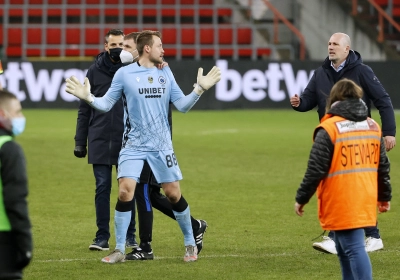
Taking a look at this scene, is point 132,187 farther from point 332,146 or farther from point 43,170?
point 43,170

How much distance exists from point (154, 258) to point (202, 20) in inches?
958

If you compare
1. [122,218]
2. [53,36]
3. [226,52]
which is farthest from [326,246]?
[53,36]

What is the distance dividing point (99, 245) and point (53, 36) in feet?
75.0

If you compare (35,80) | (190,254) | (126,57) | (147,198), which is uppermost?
(126,57)

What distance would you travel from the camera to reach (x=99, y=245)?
8250mm

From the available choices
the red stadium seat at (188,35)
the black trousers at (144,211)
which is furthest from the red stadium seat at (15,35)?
the black trousers at (144,211)

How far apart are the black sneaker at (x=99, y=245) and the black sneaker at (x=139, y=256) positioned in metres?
0.50

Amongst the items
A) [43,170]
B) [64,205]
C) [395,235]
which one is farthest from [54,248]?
[43,170]

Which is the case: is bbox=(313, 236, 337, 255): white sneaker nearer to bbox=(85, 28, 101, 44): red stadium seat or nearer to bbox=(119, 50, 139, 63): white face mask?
bbox=(119, 50, 139, 63): white face mask

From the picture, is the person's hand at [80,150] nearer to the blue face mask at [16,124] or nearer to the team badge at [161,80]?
the team badge at [161,80]

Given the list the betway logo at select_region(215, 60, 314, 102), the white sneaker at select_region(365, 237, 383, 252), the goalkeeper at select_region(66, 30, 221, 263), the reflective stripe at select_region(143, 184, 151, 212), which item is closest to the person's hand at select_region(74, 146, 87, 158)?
the reflective stripe at select_region(143, 184, 151, 212)

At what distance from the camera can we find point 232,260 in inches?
304

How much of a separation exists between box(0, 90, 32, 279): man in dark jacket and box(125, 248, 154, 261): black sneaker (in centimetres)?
322

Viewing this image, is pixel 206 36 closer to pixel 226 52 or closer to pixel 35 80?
pixel 226 52
